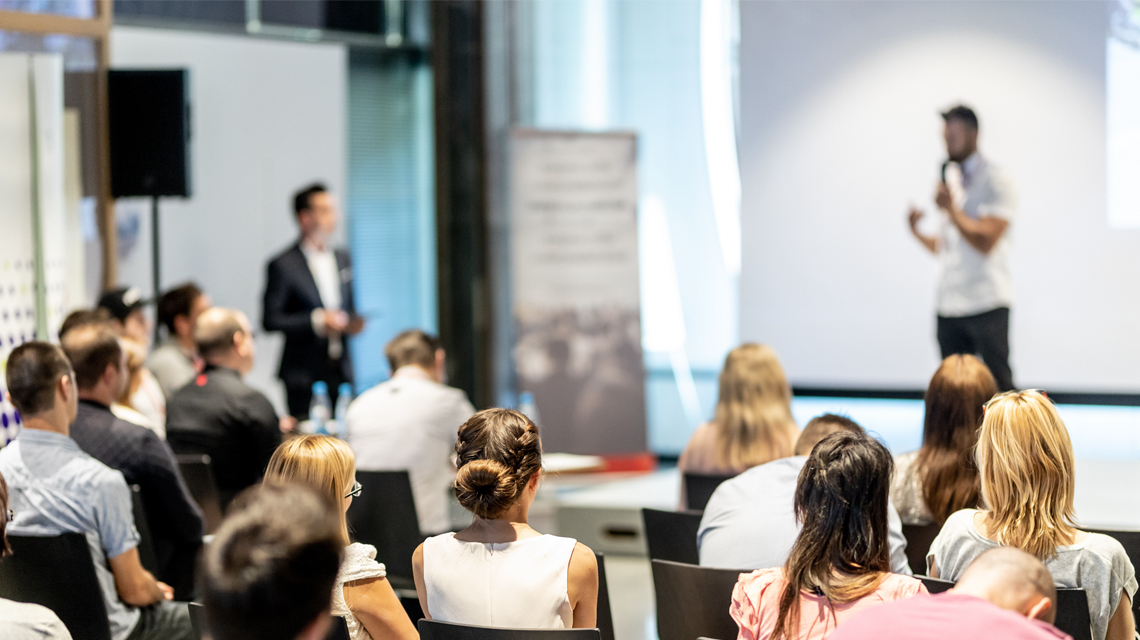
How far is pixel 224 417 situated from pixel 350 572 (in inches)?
76.0

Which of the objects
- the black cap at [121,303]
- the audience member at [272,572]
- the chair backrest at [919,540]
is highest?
the black cap at [121,303]

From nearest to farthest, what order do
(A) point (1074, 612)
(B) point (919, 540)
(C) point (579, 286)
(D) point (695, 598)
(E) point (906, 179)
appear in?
(A) point (1074, 612) → (D) point (695, 598) → (B) point (919, 540) → (E) point (906, 179) → (C) point (579, 286)

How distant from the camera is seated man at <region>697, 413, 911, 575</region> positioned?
8.81 ft

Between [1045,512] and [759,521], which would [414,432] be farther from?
[1045,512]

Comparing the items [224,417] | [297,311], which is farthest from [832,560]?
[297,311]

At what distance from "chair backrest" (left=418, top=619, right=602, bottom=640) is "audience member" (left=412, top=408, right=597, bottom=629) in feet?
0.53

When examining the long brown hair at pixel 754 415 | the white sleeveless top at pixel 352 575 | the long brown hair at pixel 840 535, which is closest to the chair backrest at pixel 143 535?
the white sleeveless top at pixel 352 575

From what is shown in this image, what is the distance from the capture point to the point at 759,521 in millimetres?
2719

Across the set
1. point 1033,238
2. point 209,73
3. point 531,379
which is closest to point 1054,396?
point 1033,238

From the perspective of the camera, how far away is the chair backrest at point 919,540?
9.70ft

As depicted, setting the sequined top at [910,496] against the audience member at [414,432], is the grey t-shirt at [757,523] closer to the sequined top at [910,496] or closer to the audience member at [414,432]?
the sequined top at [910,496]

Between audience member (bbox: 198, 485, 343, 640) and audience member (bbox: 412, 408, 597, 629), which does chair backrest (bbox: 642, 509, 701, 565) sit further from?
audience member (bbox: 198, 485, 343, 640)

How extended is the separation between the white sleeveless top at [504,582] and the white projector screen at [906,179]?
13.6 ft

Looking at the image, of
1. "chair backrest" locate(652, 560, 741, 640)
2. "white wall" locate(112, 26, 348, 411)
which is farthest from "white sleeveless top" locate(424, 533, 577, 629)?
"white wall" locate(112, 26, 348, 411)
